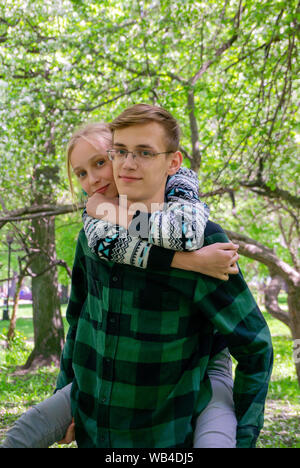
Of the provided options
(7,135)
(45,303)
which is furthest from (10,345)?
(7,135)

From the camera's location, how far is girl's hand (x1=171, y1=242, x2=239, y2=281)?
4.87ft

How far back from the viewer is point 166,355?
150 cm

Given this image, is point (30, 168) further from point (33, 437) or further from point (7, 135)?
point (33, 437)

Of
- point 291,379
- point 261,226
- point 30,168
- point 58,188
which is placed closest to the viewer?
point 58,188

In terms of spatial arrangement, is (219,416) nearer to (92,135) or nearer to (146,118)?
(146,118)

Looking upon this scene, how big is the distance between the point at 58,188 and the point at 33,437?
21.5 ft

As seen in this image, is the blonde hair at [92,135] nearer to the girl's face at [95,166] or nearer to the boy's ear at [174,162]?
the girl's face at [95,166]

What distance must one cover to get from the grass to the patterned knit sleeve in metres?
4.73

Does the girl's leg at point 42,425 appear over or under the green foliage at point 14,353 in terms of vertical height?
over

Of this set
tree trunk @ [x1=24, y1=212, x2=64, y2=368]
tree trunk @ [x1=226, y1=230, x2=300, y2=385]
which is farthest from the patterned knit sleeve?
tree trunk @ [x1=24, y1=212, x2=64, y2=368]

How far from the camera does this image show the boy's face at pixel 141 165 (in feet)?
5.20

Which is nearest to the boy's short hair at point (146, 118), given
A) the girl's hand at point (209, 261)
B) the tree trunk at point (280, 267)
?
the girl's hand at point (209, 261)

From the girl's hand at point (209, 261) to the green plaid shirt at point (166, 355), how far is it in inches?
1.5

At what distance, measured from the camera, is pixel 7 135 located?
6.22 m
